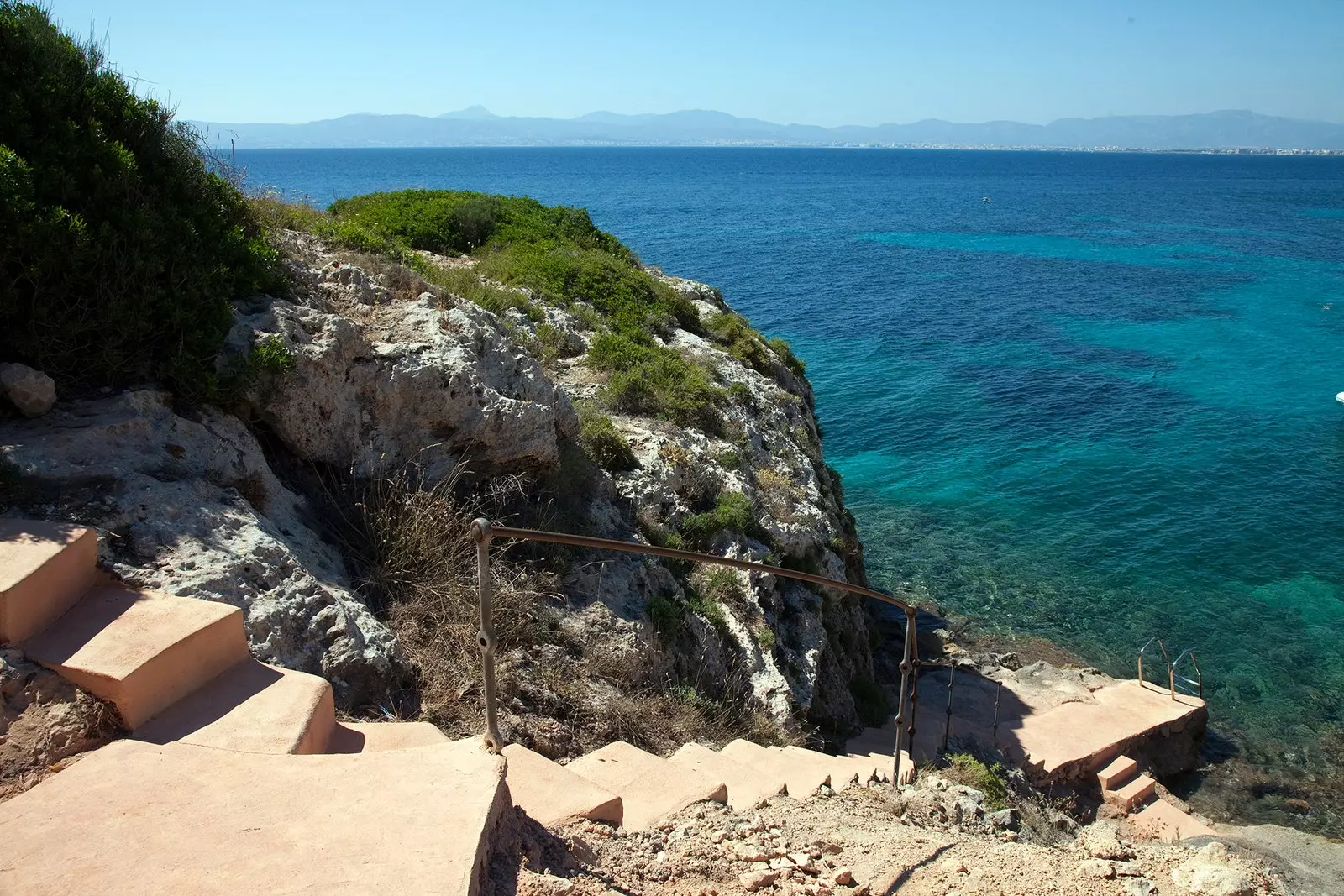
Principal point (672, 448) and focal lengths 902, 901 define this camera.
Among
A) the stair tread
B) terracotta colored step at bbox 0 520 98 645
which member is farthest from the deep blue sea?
terracotta colored step at bbox 0 520 98 645

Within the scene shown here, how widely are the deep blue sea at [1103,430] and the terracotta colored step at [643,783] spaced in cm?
799

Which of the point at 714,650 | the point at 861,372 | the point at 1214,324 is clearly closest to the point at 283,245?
the point at 714,650

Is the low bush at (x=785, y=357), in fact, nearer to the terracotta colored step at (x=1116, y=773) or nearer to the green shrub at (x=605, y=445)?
the green shrub at (x=605, y=445)

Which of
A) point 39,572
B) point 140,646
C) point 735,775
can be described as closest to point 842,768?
point 735,775

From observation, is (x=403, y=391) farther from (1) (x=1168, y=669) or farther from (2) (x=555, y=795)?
(1) (x=1168, y=669)

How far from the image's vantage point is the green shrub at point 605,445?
35.3 ft

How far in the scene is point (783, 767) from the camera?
6852mm

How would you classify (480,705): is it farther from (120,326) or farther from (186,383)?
(120,326)

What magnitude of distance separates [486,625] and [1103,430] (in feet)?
94.4

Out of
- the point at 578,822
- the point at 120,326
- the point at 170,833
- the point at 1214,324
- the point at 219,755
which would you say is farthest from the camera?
the point at 1214,324

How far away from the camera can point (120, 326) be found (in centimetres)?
648

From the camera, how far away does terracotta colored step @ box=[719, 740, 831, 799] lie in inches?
256

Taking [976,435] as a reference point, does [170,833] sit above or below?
above

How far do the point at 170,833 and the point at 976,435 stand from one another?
27874 millimetres
